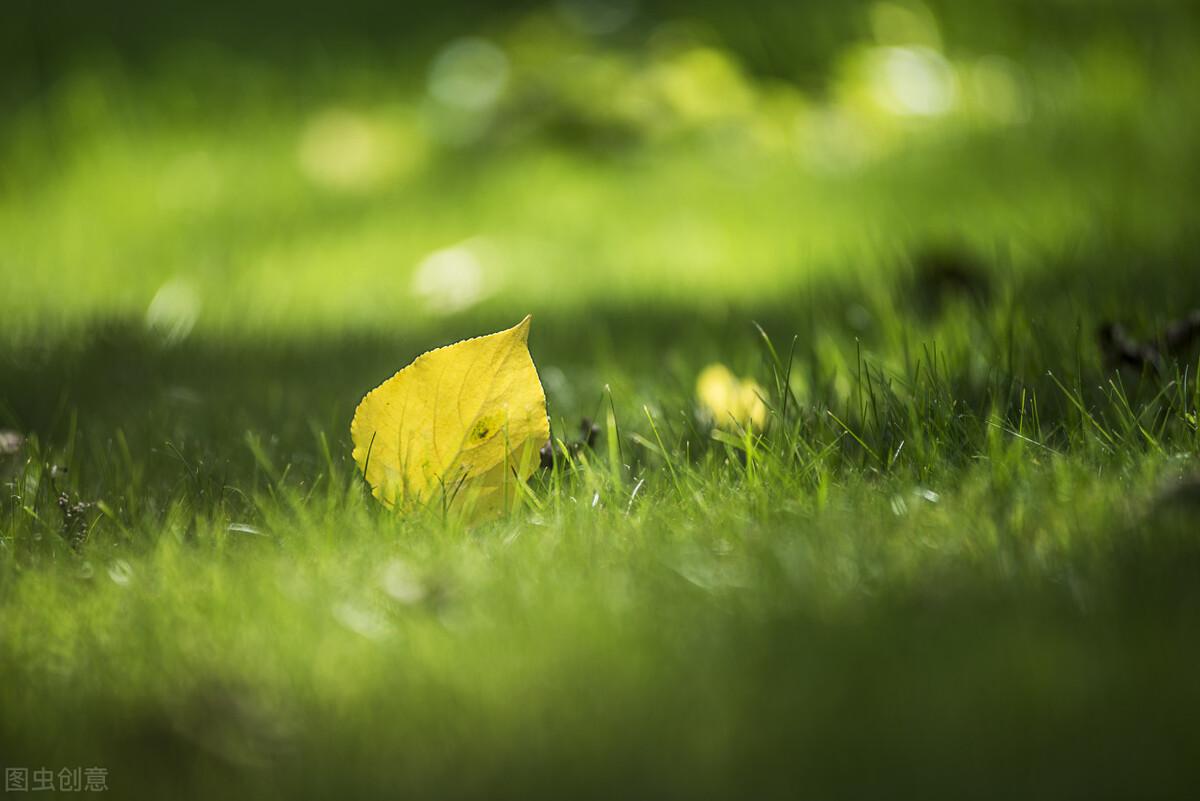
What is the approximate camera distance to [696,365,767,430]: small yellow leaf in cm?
179

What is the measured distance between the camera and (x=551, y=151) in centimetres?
395

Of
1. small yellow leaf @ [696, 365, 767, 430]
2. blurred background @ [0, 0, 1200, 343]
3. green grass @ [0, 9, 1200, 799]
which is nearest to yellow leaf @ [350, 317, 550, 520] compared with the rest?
green grass @ [0, 9, 1200, 799]

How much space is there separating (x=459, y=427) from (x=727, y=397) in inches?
20.3

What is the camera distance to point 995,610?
1045 millimetres

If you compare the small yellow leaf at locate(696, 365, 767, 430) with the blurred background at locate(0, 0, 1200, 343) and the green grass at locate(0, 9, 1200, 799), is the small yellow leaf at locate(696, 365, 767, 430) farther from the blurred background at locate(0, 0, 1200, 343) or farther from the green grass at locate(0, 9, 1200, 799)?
the blurred background at locate(0, 0, 1200, 343)

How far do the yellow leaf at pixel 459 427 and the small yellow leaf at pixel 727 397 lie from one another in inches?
15.0

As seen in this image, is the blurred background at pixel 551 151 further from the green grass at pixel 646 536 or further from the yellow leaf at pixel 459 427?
the yellow leaf at pixel 459 427

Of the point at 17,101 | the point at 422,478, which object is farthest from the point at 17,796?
the point at 17,101

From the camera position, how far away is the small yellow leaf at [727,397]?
1.79 metres

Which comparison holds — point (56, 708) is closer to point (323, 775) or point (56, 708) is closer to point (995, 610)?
point (323, 775)

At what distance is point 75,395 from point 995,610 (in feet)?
5.46

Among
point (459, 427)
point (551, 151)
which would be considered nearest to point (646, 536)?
point (459, 427)

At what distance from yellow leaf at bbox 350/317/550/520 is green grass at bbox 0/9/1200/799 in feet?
0.17

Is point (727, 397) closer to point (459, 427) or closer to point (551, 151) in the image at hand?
point (459, 427)
